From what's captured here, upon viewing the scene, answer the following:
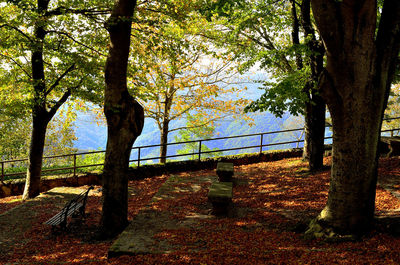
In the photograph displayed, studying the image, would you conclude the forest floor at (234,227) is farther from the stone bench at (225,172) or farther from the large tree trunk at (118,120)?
the large tree trunk at (118,120)

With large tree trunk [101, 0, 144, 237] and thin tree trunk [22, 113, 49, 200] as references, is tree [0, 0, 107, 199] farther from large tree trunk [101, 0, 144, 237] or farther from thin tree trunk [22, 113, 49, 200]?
large tree trunk [101, 0, 144, 237]

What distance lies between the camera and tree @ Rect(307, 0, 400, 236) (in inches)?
171

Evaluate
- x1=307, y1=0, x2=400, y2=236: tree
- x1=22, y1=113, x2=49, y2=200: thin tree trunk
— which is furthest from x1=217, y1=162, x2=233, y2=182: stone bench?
x1=22, y1=113, x2=49, y2=200: thin tree trunk

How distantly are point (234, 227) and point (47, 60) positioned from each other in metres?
10.0

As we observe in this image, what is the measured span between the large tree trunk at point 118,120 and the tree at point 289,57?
231 cm

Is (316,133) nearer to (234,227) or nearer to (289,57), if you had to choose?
(289,57)

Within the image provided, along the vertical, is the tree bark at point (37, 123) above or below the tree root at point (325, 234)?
above

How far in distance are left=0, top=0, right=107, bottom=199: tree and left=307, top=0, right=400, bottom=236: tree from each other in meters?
7.72

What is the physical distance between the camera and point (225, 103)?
696 inches

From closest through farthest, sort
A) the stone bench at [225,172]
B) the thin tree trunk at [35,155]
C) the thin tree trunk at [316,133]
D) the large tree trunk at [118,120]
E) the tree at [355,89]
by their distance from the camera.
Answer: the tree at [355,89] < the large tree trunk at [118,120] < the stone bench at [225,172] < the thin tree trunk at [316,133] < the thin tree trunk at [35,155]

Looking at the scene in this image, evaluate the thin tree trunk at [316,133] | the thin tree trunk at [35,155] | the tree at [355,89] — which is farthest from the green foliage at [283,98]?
the thin tree trunk at [35,155]

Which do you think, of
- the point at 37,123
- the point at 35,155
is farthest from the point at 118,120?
the point at 35,155

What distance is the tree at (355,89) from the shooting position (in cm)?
434

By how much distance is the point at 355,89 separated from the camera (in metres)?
4.54
